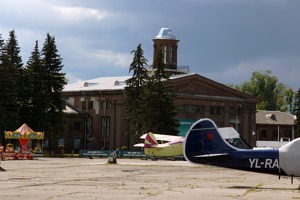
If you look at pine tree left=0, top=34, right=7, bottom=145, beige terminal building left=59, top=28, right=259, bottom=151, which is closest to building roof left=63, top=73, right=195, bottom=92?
beige terminal building left=59, top=28, right=259, bottom=151

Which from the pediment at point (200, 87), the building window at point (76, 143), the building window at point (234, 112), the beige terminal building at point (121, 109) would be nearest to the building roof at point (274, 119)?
the beige terminal building at point (121, 109)

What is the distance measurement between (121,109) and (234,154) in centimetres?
7287

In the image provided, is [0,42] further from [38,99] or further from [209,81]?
[209,81]

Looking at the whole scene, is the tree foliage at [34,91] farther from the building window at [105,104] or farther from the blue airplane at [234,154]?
the blue airplane at [234,154]

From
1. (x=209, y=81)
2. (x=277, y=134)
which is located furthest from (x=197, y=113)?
(x=277, y=134)

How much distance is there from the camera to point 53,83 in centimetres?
8675

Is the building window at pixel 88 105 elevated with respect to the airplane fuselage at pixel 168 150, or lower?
elevated

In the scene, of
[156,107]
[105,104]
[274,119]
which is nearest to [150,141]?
[156,107]

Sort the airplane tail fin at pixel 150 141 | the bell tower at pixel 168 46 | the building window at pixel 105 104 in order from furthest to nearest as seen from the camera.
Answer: the bell tower at pixel 168 46 → the building window at pixel 105 104 → the airplane tail fin at pixel 150 141

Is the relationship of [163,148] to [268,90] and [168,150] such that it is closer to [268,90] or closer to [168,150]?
[168,150]

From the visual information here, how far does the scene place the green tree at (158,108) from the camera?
84312 mm

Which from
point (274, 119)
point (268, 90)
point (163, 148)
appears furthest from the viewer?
point (268, 90)

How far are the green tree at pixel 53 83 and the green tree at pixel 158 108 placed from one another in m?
11.6

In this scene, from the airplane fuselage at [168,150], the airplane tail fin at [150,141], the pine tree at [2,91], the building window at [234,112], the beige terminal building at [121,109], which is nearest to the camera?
the airplane fuselage at [168,150]
